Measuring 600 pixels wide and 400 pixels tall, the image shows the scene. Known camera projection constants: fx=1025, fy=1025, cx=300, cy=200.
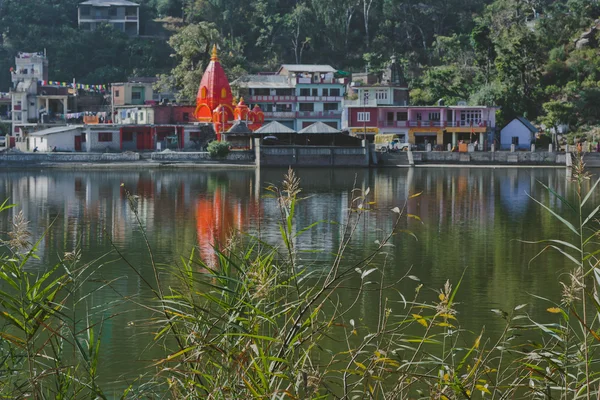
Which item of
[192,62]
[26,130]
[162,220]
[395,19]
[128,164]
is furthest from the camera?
[395,19]

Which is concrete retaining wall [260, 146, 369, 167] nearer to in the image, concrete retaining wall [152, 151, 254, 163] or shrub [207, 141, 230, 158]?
concrete retaining wall [152, 151, 254, 163]

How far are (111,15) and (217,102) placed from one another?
26.6m

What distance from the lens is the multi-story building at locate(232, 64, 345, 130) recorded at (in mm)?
71562

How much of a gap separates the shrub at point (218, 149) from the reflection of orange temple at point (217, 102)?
7965mm

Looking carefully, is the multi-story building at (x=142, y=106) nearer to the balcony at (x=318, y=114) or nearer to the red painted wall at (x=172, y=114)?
the red painted wall at (x=172, y=114)

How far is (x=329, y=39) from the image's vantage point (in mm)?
85688

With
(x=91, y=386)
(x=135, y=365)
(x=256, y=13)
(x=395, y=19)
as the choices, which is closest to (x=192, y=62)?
(x=256, y=13)

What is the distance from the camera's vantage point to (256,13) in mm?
87375

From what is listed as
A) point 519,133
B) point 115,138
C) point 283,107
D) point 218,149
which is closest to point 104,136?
point 115,138

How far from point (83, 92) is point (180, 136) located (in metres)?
14.9

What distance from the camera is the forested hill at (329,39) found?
230ft

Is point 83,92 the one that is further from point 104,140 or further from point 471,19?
point 471,19

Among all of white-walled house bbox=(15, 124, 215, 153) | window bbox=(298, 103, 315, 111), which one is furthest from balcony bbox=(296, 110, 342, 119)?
white-walled house bbox=(15, 124, 215, 153)

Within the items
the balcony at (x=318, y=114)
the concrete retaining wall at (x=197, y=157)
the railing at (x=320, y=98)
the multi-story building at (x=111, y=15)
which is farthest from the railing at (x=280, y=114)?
the multi-story building at (x=111, y=15)
